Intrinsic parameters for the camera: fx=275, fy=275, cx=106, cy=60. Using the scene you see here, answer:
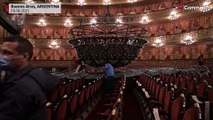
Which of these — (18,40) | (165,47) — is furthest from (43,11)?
(165,47)

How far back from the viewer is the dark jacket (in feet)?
5.32

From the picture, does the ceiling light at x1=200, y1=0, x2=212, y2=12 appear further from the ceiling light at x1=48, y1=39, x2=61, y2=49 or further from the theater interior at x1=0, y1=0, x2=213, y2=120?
the ceiling light at x1=48, y1=39, x2=61, y2=49

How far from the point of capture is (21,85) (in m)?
1.67

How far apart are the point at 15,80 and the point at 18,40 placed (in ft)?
1.01

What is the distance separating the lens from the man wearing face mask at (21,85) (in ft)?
5.33

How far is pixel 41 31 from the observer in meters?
29.3

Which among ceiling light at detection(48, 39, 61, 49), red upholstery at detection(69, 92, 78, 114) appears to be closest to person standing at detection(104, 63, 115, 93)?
red upholstery at detection(69, 92, 78, 114)

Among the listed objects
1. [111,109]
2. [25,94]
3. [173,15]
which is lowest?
[111,109]

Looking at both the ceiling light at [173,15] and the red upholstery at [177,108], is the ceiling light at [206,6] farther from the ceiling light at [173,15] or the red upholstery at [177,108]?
the red upholstery at [177,108]

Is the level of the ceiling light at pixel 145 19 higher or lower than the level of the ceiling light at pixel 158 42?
higher

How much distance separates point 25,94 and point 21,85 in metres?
0.06

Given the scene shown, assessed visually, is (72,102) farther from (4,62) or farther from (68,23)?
(68,23)

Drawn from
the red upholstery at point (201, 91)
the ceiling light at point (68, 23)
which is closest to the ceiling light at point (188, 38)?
the ceiling light at point (68, 23)

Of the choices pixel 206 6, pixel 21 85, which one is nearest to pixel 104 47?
pixel 21 85
